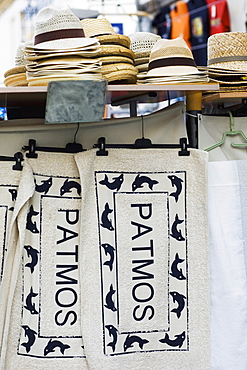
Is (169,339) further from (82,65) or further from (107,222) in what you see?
(82,65)

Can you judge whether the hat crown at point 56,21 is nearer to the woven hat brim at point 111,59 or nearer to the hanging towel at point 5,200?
the woven hat brim at point 111,59

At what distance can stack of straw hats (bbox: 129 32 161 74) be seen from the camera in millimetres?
2160

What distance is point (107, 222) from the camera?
179 cm

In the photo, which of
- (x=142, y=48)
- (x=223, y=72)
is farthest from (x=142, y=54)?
(x=223, y=72)

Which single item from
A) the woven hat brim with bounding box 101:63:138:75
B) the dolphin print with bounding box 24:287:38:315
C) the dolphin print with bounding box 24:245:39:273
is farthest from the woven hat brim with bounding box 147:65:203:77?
the dolphin print with bounding box 24:287:38:315

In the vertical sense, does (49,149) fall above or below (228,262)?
above

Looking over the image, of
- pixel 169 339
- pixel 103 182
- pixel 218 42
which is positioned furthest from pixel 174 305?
pixel 218 42

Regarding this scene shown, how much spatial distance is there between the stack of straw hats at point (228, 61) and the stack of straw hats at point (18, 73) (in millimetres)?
717

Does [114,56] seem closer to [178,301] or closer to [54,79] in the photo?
[54,79]

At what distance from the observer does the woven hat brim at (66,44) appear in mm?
1724

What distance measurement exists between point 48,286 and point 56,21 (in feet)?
3.04

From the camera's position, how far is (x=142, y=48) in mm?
2186

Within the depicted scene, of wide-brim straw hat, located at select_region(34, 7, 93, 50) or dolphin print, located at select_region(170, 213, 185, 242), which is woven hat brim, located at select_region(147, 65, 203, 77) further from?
dolphin print, located at select_region(170, 213, 185, 242)

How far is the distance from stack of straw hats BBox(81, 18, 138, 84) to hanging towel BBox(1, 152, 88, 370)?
0.40m
